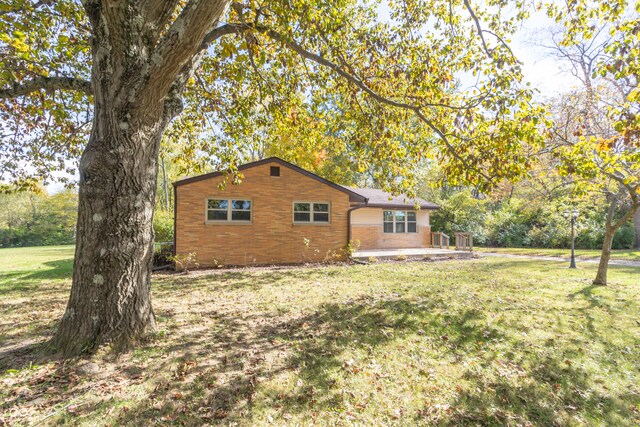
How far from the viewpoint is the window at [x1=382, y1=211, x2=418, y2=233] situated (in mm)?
19247

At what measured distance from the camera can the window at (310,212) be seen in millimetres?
13562

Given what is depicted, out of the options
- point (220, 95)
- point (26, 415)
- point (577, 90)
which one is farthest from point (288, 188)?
point (577, 90)

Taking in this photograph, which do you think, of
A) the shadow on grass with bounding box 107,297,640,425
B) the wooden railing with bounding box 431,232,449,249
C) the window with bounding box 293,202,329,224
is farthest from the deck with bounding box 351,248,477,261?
the shadow on grass with bounding box 107,297,640,425

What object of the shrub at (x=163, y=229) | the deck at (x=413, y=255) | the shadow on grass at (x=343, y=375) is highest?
the shrub at (x=163, y=229)

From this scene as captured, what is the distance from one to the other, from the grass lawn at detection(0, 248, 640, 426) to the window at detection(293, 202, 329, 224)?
6516 mm

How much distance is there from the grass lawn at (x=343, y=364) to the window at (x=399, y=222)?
12.0m

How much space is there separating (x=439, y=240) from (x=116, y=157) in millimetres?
21335

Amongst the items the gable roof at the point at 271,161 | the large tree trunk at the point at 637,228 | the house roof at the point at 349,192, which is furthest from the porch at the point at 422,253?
the large tree trunk at the point at 637,228

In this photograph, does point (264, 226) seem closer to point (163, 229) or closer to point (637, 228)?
point (163, 229)

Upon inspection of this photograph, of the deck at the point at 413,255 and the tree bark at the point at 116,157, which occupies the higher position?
the tree bark at the point at 116,157

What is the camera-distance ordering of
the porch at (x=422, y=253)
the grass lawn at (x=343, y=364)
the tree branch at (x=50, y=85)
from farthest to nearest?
the porch at (x=422, y=253) → the tree branch at (x=50, y=85) → the grass lawn at (x=343, y=364)

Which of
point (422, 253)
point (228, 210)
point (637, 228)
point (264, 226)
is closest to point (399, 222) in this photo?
point (422, 253)

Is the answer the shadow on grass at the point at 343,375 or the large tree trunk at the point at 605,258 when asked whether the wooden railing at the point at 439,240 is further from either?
the shadow on grass at the point at 343,375

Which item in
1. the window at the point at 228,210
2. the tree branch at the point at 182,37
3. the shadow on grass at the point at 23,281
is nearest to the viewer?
the tree branch at the point at 182,37
